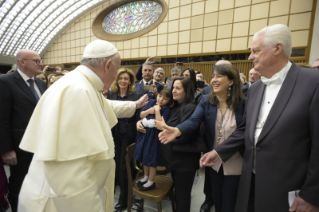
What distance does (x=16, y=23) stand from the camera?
1434 cm

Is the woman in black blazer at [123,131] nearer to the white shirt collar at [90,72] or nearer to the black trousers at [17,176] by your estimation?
the black trousers at [17,176]

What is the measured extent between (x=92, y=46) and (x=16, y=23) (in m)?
19.0

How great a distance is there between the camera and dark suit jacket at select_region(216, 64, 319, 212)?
3.39 feet

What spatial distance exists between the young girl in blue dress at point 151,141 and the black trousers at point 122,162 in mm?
353

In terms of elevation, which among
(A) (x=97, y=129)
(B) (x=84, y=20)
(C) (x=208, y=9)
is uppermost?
(B) (x=84, y=20)

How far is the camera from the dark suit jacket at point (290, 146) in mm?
1032

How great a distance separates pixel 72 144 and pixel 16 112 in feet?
5.25

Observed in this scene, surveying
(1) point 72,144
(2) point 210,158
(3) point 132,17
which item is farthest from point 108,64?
(3) point 132,17

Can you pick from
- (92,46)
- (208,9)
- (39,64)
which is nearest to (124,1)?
(208,9)

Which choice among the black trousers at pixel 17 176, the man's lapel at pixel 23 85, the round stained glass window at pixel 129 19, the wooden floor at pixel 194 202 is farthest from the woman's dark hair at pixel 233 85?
the round stained glass window at pixel 129 19

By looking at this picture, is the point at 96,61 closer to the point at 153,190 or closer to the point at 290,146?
the point at 290,146

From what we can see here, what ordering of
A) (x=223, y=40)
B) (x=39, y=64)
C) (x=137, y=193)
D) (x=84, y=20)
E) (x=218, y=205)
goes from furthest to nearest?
(x=84, y=20), (x=223, y=40), (x=39, y=64), (x=137, y=193), (x=218, y=205)

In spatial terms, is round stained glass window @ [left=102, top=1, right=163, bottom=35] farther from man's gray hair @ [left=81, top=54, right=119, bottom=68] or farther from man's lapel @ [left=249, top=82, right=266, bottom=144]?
man's gray hair @ [left=81, top=54, right=119, bottom=68]

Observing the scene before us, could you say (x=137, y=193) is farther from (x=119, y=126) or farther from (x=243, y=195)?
(x=243, y=195)
